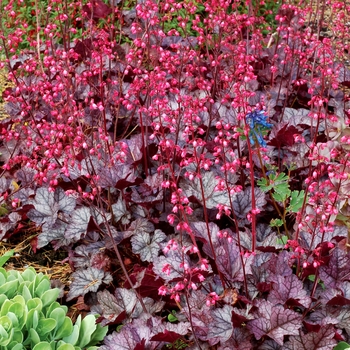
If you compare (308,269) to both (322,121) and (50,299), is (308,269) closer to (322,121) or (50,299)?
(50,299)

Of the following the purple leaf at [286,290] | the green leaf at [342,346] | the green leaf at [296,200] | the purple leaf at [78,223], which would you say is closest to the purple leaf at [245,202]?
the green leaf at [296,200]

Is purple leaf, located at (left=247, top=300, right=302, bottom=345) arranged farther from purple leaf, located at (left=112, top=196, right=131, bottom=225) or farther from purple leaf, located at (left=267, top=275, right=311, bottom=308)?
purple leaf, located at (left=112, top=196, right=131, bottom=225)

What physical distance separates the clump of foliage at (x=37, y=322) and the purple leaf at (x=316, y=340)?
2.73 feet

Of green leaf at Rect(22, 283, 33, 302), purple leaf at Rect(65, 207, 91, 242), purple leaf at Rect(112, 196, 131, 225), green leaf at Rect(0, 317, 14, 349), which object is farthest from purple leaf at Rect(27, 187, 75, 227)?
green leaf at Rect(0, 317, 14, 349)

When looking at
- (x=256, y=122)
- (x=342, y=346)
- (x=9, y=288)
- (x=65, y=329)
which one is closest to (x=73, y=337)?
(x=65, y=329)

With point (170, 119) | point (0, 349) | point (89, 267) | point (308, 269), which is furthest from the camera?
point (89, 267)

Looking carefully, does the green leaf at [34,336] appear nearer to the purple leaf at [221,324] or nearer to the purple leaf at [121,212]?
the purple leaf at [221,324]

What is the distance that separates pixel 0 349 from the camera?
234 cm

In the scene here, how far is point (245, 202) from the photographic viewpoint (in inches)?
122

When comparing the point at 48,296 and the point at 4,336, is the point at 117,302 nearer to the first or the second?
the point at 48,296

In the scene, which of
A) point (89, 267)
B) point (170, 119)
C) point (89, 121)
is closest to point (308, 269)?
point (170, 119)

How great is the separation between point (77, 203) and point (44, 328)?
1.01 metres

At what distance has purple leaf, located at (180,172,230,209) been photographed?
3026 mm

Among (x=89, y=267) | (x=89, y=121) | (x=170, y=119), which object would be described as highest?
(x=170, y=119)
